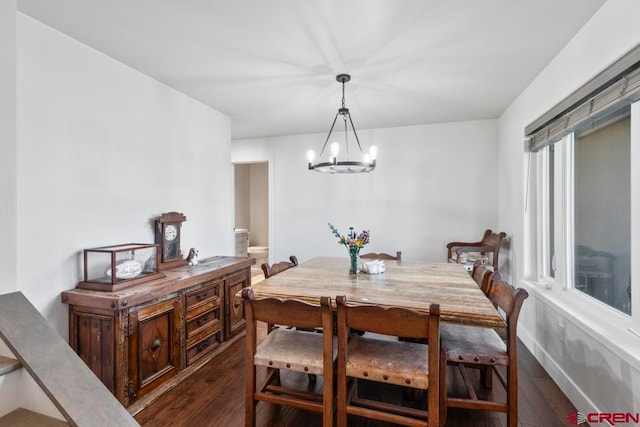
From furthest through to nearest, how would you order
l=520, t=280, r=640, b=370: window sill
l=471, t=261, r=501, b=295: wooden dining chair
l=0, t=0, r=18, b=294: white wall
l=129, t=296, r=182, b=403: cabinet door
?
l=471, t=261, r=501, b=295: wooden dining chair → l=129, t=296, r=182, b=403: cabinet door → l=520, t=280, r=640, b=370: window sill → l=0, t=0, r=18, b=294: white wall

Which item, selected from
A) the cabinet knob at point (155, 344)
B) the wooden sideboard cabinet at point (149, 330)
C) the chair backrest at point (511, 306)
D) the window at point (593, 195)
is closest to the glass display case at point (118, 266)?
the wooden sideboard cabinet at point (149, 330)

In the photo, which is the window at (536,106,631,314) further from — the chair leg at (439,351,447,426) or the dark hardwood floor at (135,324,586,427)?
the chair leg at (439,351,447,426)

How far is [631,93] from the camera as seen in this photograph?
5.01 ft

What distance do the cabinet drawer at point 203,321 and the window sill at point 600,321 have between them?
2.70 meters

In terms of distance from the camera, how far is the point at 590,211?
2.17m

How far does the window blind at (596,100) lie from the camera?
1.53m

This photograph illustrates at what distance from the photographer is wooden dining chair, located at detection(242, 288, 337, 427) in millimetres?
1597

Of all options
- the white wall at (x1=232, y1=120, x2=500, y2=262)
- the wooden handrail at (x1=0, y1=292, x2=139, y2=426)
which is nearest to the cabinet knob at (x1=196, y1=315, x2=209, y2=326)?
the wooden handrail at (x1=0, y1=292, x2=139, y2=426)

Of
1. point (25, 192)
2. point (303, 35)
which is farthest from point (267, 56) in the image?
point (25, 192)

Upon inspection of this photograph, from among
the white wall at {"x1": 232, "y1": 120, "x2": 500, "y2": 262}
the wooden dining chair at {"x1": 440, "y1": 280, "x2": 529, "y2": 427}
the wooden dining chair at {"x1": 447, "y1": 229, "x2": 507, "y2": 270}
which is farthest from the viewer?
the white wall at {"x1": 232, "y1": 120, "x2": 500, "y2": 262}

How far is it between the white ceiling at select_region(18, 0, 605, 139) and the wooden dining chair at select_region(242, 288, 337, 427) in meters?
1.62

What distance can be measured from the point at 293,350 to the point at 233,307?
1.45 metres

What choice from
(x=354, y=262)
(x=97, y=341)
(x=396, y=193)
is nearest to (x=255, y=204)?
(x=396, y=193)

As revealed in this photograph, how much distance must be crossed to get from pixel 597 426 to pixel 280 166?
4.27 meters
